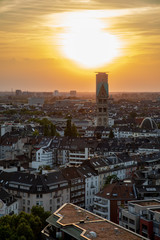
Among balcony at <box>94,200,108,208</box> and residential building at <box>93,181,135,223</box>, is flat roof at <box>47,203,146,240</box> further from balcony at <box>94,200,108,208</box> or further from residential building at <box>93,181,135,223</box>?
balcony at <box>94,200,108,208</box>

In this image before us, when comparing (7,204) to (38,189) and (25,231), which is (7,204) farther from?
(25,231)

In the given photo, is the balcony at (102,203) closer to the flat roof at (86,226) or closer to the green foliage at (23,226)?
the green foliage at (23,226)

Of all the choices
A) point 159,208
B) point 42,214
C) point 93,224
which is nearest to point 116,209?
point 42,214

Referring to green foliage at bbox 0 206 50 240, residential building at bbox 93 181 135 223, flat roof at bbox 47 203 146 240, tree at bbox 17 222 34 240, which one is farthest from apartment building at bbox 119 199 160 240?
tree at bbox 17 222 34 240

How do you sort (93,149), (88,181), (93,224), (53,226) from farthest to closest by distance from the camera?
(93,149)
(88,181)
(53,226)
(93,224)

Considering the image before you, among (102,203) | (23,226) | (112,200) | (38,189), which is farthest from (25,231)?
(112,200)

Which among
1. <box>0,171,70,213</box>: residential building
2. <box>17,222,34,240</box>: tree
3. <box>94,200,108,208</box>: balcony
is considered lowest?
<box>17,222,34,240</box>: tree

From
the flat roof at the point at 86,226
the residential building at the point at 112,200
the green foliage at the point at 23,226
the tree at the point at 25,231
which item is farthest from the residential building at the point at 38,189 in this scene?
the flat roof at the point at 86,226

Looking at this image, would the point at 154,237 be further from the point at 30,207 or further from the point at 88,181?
the point at 88,181

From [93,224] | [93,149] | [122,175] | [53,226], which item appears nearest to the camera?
[93,224]
